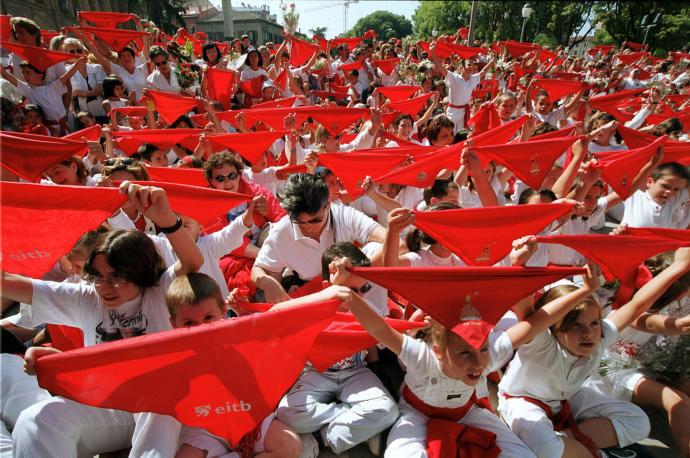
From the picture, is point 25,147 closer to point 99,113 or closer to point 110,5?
point 99,113

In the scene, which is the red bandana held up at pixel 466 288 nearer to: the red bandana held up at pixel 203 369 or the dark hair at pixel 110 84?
the red bandana held up at pixel 203 369

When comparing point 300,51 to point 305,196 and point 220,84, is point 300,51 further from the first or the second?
point 305,196

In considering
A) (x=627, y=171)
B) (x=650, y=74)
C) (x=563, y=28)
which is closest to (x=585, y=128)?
(x=627, y=171)

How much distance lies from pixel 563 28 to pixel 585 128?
5106 centimetres

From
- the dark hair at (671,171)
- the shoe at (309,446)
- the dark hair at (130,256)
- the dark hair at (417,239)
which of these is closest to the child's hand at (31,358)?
the dark hair at (130,256)

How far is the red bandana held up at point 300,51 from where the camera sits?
10.2 metres

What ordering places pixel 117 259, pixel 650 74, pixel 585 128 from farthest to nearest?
pixel 650 74 → pixel 585 128 → pixel 117 259

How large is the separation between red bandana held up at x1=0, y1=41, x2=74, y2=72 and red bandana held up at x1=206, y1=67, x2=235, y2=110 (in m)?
2.23

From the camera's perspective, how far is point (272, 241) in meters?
3.30

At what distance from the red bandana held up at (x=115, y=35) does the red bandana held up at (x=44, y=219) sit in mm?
6820

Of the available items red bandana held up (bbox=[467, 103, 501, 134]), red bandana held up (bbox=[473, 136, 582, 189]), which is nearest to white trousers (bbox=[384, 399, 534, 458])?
red bandana held up (bbox=[473, 136, 582, 189])

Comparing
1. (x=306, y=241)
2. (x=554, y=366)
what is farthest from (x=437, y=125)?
(x=554, y=366)

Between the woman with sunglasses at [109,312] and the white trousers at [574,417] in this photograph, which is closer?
the woman with sunglasses at [109,312]

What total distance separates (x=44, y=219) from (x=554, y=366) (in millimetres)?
3185
